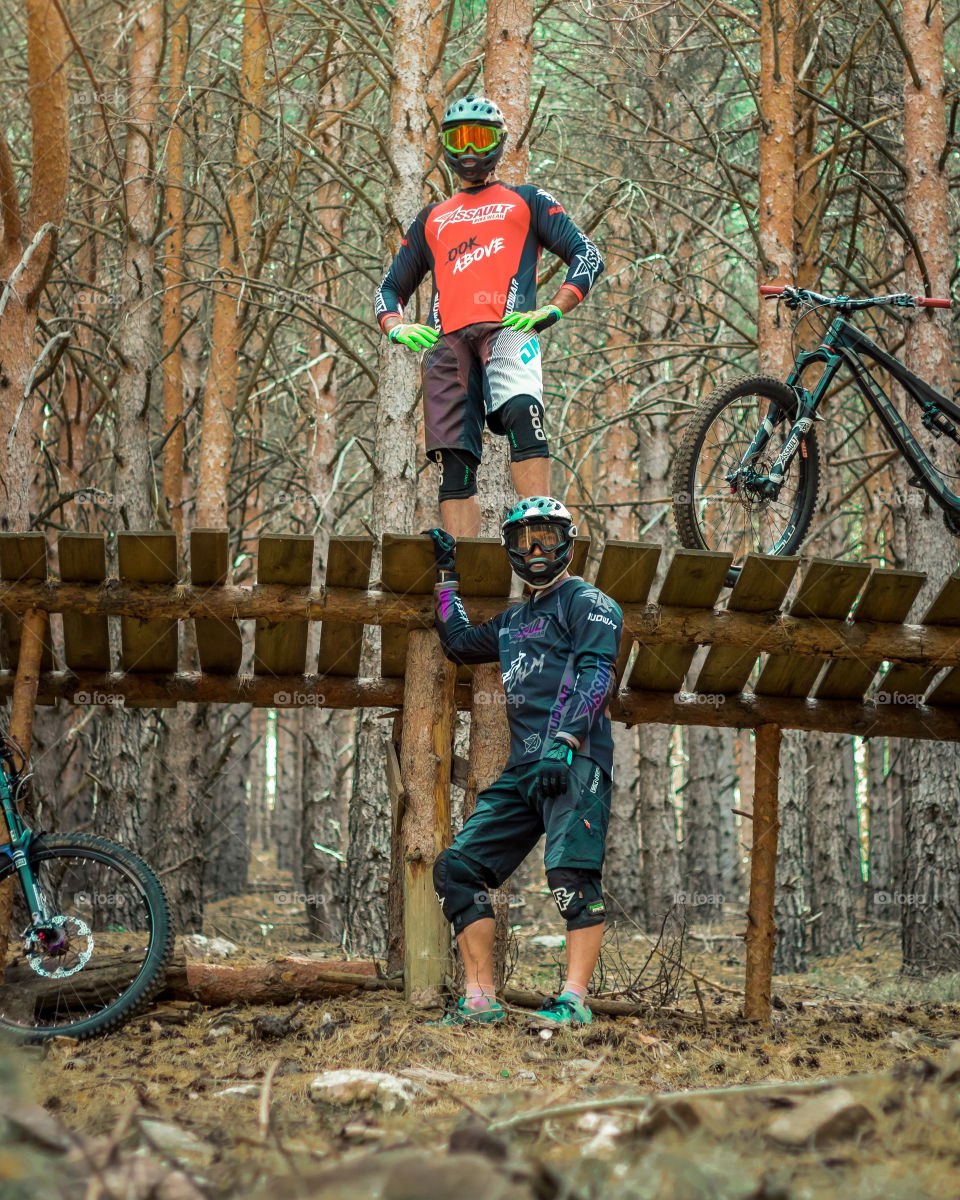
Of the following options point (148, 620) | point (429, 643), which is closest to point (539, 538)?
point (429, 643)

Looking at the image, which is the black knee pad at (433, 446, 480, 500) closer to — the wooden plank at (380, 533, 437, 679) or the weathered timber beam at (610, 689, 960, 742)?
the wooden plank at (380, 533, 437, 679)

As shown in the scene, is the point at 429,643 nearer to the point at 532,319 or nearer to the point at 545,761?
the point at 545,761

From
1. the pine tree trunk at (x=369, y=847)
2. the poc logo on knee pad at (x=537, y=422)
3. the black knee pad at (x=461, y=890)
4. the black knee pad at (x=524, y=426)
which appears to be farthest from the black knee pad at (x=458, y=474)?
the pine tree trunk at (x=369, y=847)

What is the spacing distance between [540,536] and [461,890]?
4.79 feet

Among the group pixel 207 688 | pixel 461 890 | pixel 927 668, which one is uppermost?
pixel 927 668

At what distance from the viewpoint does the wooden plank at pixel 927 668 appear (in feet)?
17.6

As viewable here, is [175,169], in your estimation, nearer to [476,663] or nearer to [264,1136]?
[476,663]

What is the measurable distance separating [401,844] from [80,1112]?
2.34 m

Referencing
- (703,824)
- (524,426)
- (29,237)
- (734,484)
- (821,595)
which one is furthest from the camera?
(703,824)

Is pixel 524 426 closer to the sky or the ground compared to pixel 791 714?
closer to the sky

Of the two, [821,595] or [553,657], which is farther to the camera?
[821,595]

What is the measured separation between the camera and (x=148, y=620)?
5.30 m

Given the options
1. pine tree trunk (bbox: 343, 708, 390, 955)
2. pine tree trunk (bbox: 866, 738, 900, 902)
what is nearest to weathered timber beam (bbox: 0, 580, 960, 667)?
pine tree trunk (bbox: 343, 708, 390, 955)

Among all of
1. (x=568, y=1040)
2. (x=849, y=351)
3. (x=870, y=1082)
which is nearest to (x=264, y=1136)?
(x=870, y=1082)
